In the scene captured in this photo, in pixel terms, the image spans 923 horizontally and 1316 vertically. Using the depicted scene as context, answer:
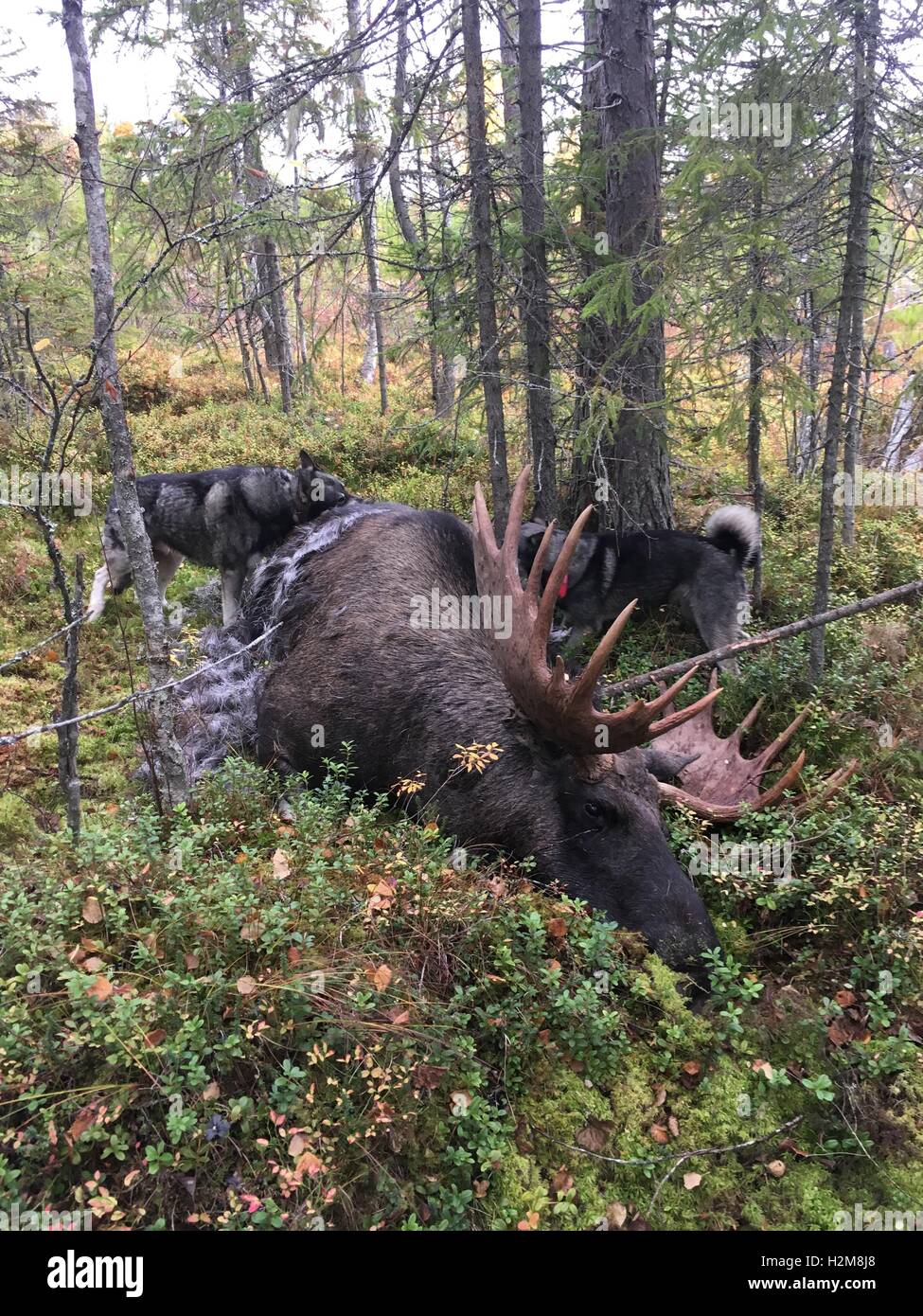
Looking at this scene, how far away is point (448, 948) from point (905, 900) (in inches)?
104

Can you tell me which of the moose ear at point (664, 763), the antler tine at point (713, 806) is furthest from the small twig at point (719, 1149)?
the moose ear at point (664, 763)

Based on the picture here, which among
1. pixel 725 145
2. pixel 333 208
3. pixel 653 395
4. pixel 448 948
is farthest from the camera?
pixel 333 208

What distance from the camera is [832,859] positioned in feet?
15.3

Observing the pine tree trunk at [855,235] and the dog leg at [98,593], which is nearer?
the pine tree trunk at [855,235]

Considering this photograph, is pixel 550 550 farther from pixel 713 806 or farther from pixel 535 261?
pixel 713 806

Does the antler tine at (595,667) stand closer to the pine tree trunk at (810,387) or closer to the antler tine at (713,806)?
the antler tine at (713,806)

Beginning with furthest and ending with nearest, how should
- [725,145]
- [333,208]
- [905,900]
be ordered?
1. [333,208]
2. [725,145]
3. [905,900]

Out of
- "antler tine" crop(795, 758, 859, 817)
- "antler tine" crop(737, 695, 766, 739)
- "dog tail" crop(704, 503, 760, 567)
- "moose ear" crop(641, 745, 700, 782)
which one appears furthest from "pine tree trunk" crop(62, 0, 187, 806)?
"dog tail" crop(704, 503, 760, 567)

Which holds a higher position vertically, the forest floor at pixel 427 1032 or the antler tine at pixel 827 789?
the antler tine at pixel 827 789

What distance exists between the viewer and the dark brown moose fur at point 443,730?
14.2 ft

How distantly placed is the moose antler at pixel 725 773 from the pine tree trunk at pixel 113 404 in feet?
10.8

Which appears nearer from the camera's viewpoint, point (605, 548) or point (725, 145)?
point (725, 145)
